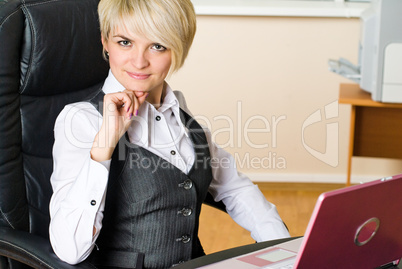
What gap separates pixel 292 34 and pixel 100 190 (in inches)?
99.3

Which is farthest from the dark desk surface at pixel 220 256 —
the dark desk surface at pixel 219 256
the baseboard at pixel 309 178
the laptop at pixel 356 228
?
the baseboard at pixel 309 178

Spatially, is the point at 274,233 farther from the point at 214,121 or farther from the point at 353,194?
the point at 214,121

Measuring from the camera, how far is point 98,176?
1.25m

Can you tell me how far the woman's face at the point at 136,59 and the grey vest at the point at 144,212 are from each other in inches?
3.8

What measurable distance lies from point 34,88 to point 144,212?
16.7 inches

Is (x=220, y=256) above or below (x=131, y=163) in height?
below

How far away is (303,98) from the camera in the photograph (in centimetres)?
362

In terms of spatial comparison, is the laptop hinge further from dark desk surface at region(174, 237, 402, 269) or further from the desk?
the desk

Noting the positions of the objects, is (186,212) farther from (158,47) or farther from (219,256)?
(158,47)

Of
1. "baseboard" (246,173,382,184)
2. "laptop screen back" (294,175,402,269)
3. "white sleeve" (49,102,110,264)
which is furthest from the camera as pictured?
"baseboard" (246,173,382,184)

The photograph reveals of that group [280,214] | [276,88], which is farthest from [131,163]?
[276,88]

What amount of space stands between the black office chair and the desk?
154cm

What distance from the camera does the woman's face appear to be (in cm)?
134

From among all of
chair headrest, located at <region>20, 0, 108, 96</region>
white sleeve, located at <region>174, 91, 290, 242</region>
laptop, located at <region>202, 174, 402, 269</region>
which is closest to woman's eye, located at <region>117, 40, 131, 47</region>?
chair headrest, located at <region>20, 0, 108, 96</region>
